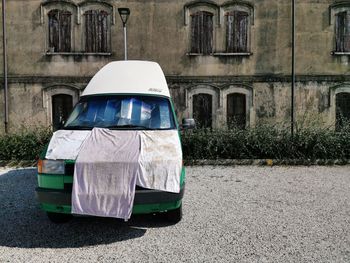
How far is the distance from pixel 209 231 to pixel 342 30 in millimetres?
13702

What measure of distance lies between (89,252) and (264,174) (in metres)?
5.65

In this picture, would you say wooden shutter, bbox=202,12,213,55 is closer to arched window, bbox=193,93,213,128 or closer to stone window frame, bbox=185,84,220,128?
stone window frame, bbox=185,84,220,128

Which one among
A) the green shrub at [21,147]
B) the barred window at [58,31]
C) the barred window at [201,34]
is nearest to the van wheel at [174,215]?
the green shrub at [21,147]

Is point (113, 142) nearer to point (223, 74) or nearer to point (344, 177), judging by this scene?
point (344, 177)

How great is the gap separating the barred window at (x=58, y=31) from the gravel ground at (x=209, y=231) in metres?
8.66

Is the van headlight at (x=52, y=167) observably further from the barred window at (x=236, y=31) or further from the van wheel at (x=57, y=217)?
the barred window at (x=236, y=31)

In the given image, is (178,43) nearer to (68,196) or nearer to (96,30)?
(96,30)

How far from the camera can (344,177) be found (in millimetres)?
8289

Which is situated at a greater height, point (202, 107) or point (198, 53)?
point (198, 53)

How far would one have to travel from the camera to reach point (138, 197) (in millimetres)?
4312

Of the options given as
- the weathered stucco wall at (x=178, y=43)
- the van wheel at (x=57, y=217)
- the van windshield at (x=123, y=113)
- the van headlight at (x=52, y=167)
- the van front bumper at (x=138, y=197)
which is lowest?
the van wheel at (x=57, y=217)

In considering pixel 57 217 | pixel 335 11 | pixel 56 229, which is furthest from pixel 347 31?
pixel 56 229

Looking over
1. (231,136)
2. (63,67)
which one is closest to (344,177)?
(231,136)

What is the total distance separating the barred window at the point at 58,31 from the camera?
14.4 m
